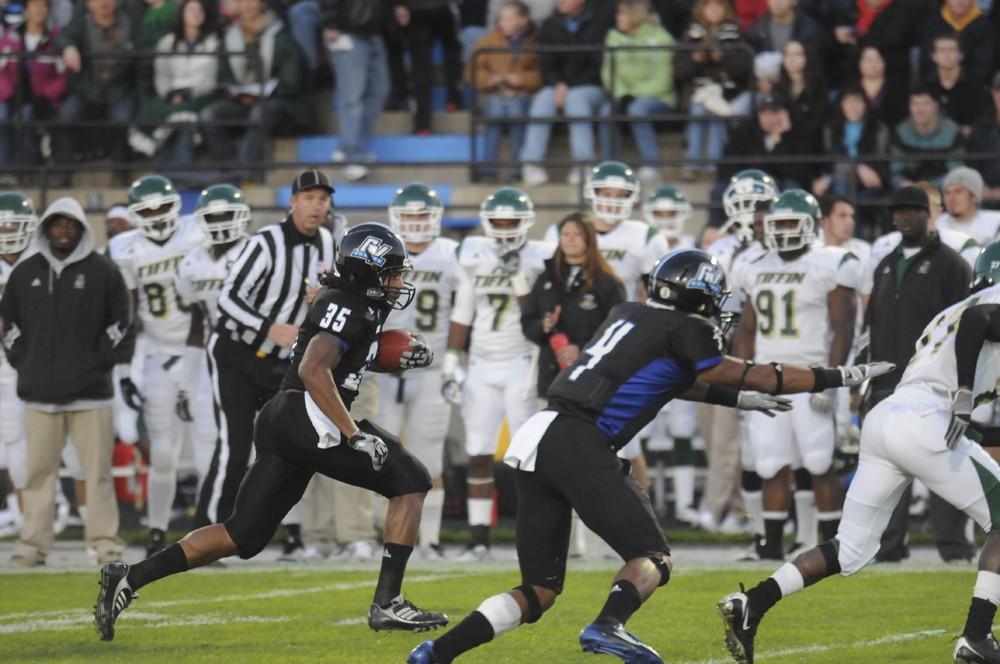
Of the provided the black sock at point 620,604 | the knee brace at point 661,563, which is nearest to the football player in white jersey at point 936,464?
the knee brace at point 661,563

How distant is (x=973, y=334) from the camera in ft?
21.1

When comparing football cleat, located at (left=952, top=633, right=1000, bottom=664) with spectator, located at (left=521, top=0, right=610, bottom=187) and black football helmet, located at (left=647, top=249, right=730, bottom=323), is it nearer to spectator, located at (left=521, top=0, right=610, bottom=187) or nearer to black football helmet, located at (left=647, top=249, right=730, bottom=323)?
black football helmet, located at (left=647, top=249, right=730, bottom=323)

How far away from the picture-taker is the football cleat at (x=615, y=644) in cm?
551

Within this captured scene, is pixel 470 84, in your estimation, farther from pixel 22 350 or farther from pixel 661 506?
pixel 22 350

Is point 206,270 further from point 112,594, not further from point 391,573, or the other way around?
point 391,573

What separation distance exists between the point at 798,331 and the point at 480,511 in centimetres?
196

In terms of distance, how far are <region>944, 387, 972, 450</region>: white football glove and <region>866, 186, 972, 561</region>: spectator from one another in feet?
8.62

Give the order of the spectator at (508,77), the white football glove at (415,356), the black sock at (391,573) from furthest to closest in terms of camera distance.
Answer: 1. the spectator at (508,77)
2. the white football glove at (415,356)
3. the black sock at (391,573)

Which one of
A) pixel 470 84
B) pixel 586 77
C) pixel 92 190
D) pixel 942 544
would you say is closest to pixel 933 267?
pixel 942 544

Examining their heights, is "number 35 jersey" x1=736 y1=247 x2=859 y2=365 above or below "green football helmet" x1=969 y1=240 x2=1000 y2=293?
below

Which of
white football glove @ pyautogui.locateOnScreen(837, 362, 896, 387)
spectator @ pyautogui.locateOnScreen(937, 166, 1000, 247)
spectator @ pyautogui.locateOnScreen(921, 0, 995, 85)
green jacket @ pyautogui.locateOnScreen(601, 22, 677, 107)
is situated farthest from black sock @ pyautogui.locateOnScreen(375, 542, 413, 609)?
spectator @ pyautogui.locateOnScreen(921, 0, 995, 85)

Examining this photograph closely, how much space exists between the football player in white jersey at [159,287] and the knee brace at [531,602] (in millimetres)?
4692

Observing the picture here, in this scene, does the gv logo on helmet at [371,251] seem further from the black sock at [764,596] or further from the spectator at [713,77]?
the spectator at [713,77]

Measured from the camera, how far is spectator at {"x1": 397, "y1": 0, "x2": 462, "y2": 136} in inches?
535
